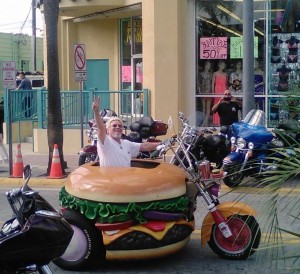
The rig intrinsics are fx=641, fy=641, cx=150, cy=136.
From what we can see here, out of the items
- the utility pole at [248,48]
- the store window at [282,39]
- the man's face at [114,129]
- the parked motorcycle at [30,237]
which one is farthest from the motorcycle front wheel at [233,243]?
the store window at [282,39]

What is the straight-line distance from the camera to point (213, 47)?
16.2 meters

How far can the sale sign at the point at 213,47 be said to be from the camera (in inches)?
635

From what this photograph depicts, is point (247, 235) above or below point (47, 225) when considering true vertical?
below

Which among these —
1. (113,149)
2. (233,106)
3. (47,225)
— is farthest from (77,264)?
(233,106)

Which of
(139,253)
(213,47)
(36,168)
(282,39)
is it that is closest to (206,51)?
(213,47)

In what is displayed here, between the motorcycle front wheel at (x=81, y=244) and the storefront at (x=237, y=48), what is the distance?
917 centimetres

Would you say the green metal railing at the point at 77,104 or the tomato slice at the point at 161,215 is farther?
the green metal railing at the point at 77,104

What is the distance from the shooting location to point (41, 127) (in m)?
17.5

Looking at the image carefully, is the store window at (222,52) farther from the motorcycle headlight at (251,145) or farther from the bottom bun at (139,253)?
the bottom bun at (139,253)

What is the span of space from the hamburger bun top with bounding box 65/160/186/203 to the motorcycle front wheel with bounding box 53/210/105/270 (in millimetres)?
231

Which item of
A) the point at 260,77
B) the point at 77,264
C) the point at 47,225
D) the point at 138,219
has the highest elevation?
the point at 260,77

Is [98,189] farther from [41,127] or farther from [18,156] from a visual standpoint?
[41,127]

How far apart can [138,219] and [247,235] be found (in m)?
1.19

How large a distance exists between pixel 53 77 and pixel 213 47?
472 centimetres
